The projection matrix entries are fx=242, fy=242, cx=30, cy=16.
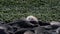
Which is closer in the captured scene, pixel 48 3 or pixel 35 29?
pixel 35 29

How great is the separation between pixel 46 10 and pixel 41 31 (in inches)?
41.0

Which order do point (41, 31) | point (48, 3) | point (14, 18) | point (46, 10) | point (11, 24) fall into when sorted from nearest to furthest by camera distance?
point (41, 31)
point (11, 24)
point (14, 18)
point (46, 10)
point (48, 3)

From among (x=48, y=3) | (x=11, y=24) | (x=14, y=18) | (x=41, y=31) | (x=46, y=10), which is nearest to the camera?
(x=41, y=31)

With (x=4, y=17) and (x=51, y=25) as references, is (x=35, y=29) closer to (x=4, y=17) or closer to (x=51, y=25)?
(x=51, y=25)

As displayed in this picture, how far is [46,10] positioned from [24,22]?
34.8 inches

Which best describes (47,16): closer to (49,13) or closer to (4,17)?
(49,13)

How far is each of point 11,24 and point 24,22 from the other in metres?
0.21

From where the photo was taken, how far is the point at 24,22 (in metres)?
3.59

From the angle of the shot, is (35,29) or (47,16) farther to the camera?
(47,16)

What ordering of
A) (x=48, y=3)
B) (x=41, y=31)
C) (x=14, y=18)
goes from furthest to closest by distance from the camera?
(x=48, y=3) < (x=14, y=18) < (x=41, y=31)

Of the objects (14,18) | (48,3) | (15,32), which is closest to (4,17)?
(14,18)

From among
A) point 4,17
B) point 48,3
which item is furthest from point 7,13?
point 48,3

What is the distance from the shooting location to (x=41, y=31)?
339cm

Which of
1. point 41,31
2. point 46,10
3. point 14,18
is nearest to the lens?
point 41,31
